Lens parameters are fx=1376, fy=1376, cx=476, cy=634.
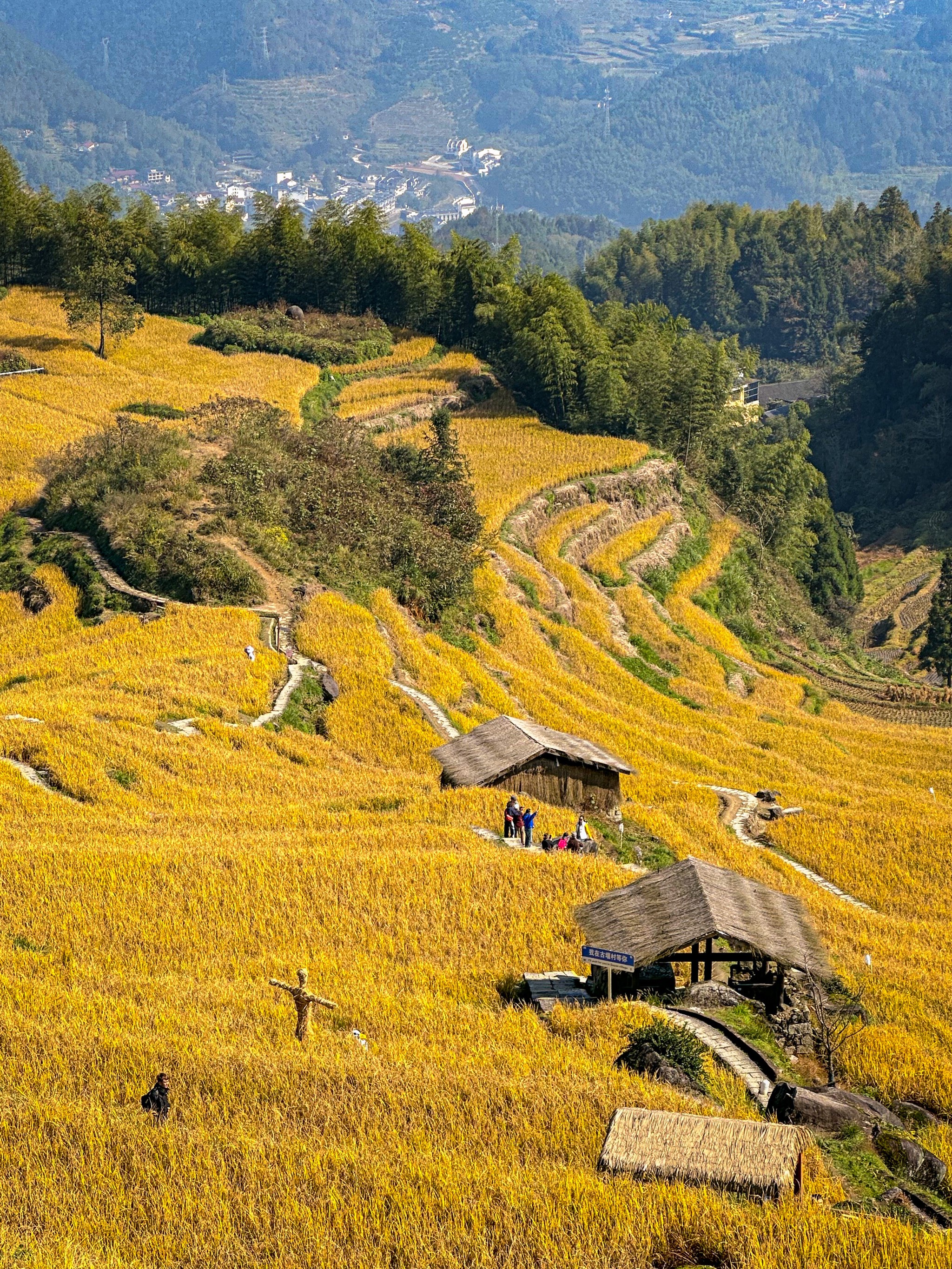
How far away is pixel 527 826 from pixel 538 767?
3991 mm

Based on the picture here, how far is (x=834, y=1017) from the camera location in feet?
69.5

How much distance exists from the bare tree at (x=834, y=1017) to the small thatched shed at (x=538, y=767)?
10.3m

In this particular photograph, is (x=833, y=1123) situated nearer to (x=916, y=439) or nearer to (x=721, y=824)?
(x=721, y=824)

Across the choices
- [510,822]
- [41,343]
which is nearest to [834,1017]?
[510,822]

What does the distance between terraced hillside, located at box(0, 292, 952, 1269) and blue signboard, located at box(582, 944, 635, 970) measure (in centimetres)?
59

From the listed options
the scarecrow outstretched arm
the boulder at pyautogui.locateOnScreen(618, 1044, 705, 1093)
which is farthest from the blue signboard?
the scarecrow outstretched arm

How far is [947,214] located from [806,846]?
15515 centimetres

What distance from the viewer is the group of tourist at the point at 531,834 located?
27.5 metres

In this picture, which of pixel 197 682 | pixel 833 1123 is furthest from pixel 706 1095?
pixel 197 682

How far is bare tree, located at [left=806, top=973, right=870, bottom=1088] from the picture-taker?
19422mm

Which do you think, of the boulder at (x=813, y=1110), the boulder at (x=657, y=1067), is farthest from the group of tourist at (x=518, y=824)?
the boulder at (x=813, y=1110)

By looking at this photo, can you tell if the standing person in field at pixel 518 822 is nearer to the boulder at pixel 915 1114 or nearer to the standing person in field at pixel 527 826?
the standing person in field at pixel 527 826

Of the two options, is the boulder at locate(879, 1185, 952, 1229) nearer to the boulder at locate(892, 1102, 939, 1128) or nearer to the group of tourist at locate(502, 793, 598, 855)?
the boulder at locate(892, 1102, 939, 1128)

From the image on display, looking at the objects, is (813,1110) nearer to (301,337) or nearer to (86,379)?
(86,379)
